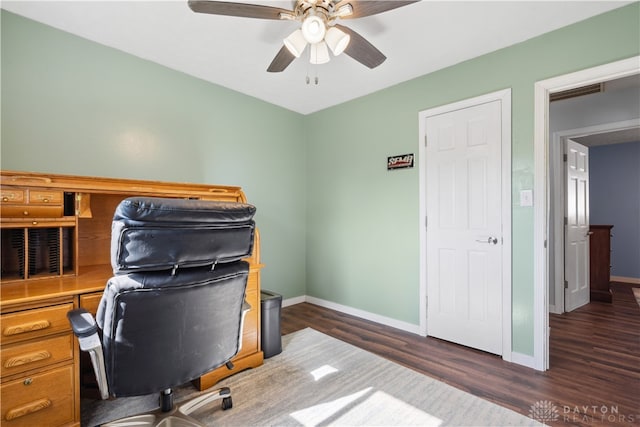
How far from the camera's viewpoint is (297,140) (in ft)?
13.8

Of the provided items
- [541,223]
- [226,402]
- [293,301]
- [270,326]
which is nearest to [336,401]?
[226,402]

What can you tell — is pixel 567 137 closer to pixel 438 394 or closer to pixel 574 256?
pixel 574 256

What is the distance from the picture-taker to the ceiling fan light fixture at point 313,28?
1813 mm

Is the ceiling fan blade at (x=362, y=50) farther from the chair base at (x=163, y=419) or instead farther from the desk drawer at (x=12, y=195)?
the chair base at (x=163, y=419)

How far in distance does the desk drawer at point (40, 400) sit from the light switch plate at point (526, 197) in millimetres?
3224

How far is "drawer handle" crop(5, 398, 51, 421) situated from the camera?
144 cm

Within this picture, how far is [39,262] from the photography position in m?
1.97

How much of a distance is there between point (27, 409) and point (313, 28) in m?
2.54

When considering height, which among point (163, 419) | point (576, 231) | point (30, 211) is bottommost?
point (163, 419)

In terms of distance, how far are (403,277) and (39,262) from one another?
3.02 metres

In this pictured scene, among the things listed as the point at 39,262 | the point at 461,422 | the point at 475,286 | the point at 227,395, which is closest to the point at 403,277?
the point at 475,286

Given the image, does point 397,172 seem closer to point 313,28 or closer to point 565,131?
point 313,28

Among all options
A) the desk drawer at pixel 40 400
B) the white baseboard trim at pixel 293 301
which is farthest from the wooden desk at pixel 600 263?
the desk drawer at pixel 40 400

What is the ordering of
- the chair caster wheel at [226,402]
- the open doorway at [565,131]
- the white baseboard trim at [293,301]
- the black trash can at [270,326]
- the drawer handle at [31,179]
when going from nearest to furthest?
the drawer handle at [31,179] → the chair caster wheel at [226,402] → the black trash can at [270,326] → the open doorway at [565,131] → the white baseboard trim at [293,301]
